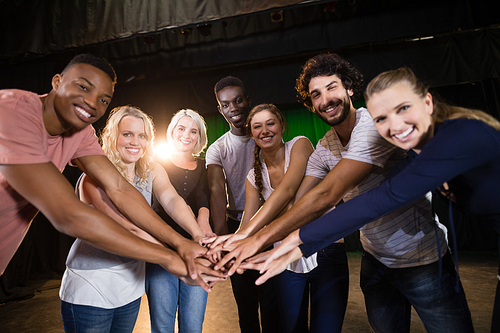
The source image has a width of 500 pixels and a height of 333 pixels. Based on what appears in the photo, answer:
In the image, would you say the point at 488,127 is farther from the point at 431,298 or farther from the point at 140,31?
the point at 140,31

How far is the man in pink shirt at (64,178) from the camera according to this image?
45.5 inches

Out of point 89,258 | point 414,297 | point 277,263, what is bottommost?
point 414,297

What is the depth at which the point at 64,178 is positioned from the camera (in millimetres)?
1227

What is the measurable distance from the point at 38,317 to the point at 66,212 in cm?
399

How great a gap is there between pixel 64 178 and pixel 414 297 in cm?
180

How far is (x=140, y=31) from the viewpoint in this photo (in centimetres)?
402

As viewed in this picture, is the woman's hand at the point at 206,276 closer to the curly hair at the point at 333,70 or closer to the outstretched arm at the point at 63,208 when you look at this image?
the outstretched arm at the point at 63,208

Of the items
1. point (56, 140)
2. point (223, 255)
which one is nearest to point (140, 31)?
point (56, 140)

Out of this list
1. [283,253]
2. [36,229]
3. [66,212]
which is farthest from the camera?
[36,229]

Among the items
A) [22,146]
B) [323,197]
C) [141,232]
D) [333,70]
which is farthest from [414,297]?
[22,146]

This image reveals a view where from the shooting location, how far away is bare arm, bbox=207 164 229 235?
8.20 ft

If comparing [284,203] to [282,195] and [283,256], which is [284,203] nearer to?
[282,195]

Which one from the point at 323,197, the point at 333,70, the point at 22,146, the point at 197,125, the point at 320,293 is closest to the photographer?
the point at 22,146

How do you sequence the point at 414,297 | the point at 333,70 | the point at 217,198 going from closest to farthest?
the point at 414,297 < the point at 333,70 < the point at 217,198
